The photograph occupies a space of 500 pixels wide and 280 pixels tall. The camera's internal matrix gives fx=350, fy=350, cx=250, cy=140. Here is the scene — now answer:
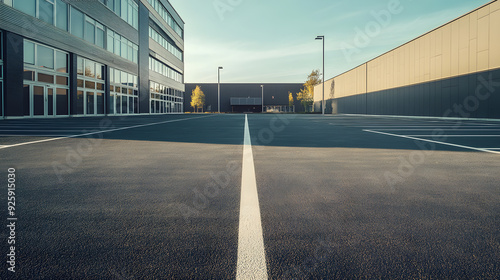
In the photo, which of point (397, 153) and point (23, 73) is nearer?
point (397, 153)

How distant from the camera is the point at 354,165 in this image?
5520 millimetres

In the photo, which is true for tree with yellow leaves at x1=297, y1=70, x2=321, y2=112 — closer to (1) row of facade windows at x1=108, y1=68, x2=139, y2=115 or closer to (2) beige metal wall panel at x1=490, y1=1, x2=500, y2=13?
(1) row of facade windows at x1=108, y1=68, x2=139, y2=115

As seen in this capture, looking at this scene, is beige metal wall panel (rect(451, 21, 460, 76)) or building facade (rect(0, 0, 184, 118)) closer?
building facade (rect(0, 0, 184, 118))

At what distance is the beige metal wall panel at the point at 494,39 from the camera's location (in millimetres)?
21453

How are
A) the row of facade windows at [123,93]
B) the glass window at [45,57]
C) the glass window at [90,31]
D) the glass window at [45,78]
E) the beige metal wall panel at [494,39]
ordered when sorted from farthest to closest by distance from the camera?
the row of facade windows at [123,93], the glass window at [90,31], the glass window at [45,78], the glass window at [45,57], the beige metal wall panel at [494,39]

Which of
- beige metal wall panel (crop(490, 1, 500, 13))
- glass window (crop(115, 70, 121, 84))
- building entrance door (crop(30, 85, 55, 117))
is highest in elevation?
beige metal wall panel (crop(490, 1, 500, 13))

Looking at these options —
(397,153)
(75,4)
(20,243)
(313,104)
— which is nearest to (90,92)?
(75,4)

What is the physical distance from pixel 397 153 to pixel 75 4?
27.6m

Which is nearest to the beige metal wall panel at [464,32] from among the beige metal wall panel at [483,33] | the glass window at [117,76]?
the beige metal wall panel at [483,33]

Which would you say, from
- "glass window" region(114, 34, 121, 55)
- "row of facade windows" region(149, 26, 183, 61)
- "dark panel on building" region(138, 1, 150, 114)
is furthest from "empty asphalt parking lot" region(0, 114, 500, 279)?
"row of facade windows" region(149, 26, 183, 61)

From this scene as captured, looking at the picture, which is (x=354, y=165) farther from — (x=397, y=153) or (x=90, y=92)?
(x=90, y=92)

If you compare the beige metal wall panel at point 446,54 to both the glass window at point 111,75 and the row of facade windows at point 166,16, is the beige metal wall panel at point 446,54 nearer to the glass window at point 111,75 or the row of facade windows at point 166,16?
the glass window at point 111,75

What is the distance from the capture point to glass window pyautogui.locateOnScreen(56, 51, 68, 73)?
82.9 feet

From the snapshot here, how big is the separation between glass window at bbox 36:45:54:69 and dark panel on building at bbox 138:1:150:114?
683 inches
